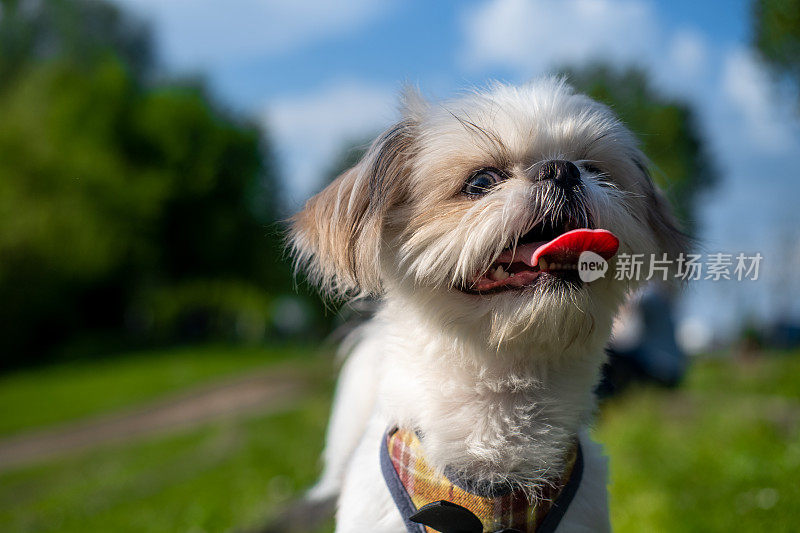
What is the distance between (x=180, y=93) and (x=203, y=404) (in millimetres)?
21422

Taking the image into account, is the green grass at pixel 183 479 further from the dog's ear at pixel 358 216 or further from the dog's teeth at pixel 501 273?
the dog's teeth at pixel 501 273

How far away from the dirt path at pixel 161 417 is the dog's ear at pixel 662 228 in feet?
42.0

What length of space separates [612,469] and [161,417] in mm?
13692

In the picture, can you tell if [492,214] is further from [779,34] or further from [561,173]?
[779,34]

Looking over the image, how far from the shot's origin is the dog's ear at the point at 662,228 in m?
2.36

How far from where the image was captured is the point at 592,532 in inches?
83.8

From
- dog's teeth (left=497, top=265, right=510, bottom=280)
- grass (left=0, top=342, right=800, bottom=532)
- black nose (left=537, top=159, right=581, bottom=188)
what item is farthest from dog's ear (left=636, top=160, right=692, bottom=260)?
grass (left=0, top=342, right=800, bottom=532)

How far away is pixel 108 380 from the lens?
20016mm

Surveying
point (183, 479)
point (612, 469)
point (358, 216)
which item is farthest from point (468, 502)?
point (183, 479)

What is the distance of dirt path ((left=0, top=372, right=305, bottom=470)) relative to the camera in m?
13.9

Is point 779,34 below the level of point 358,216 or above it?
above

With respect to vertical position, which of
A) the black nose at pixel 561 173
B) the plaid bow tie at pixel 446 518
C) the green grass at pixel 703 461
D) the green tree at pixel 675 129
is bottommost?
the green grass at pixel 703 461

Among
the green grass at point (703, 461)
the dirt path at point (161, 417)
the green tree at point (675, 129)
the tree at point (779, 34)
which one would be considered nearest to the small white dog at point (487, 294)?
the green grass at point (703, 461)

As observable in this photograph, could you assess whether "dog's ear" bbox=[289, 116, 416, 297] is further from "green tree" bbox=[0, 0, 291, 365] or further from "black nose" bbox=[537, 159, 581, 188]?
"green tree" bbox=[0, 0, 291, 365]
